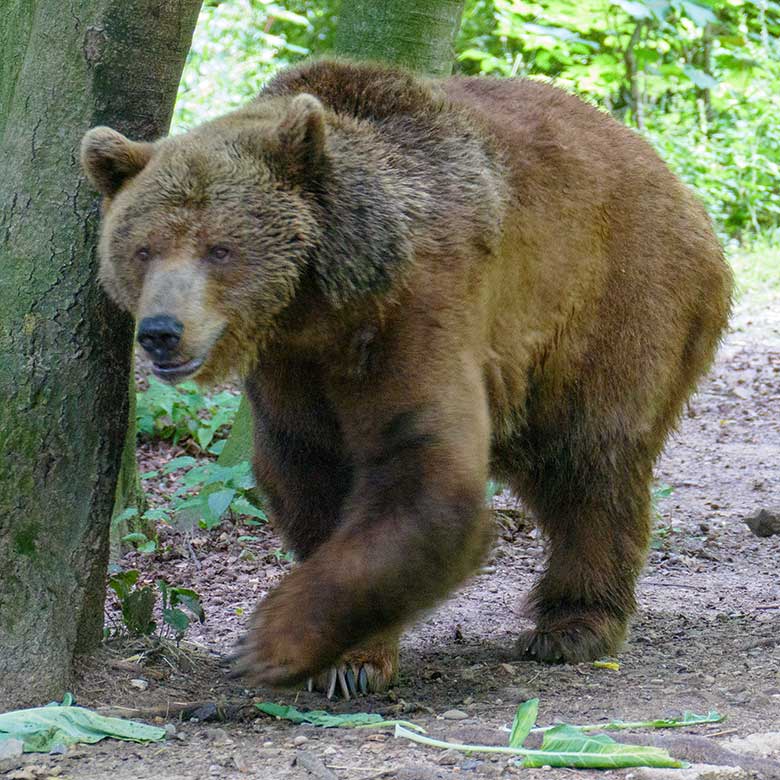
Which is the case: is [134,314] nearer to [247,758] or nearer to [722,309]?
[247,758]

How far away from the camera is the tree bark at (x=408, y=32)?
679 cm

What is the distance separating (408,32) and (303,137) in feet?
9.89

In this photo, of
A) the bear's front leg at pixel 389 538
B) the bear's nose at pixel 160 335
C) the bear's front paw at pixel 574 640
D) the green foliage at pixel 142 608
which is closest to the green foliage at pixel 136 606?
the green foliage at pixel 142 608

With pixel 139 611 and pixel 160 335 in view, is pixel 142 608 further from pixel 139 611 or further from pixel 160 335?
pixel 160 335

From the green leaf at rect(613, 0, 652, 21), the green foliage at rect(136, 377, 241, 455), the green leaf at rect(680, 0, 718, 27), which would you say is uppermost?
the green leaf at rect(613, 0, 652, 21)

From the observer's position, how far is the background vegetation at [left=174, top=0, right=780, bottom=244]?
16.5 m

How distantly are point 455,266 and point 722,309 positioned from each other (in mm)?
1897

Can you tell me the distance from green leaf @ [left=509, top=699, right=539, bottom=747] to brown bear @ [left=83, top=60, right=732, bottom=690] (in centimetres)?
47

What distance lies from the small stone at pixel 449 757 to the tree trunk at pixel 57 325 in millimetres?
1471

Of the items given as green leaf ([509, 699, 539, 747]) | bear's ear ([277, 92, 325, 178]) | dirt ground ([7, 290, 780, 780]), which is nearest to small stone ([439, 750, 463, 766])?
dirt ground ([7, 290, 780, 780])

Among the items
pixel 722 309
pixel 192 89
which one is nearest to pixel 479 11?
pixel 192 89

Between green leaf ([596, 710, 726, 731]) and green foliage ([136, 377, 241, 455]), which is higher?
green leaf ([596, 710, 726, 731])

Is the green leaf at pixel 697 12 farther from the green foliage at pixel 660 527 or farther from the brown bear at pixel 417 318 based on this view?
the green foliage at pixel 660 527

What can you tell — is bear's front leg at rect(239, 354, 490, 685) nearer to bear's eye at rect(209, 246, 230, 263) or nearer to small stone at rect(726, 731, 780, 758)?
bear's eye at rect(209, 246, 230, 263)
